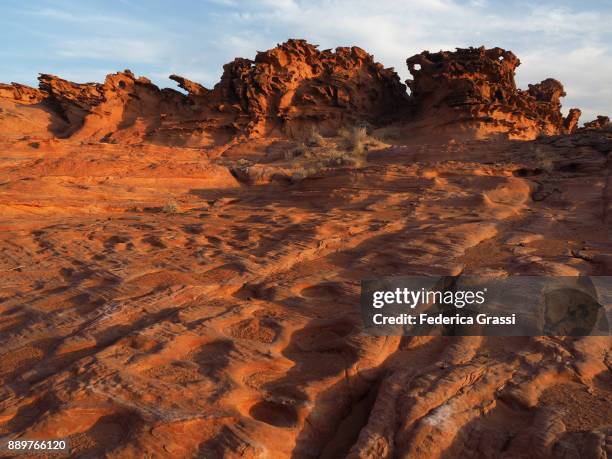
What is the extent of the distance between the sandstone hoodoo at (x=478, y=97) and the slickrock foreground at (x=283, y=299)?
6.46m

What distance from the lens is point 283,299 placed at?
3912 mm

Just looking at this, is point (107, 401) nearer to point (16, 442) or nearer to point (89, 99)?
point (16, 442)

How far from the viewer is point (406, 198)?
7691 millimetres

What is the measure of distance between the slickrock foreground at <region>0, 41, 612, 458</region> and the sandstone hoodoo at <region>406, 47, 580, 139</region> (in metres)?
6.46

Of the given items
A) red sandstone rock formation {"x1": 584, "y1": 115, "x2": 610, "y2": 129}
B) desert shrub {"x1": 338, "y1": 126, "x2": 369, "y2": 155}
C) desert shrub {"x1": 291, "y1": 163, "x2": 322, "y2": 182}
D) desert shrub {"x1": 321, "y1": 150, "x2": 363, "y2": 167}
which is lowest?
desert shrub {"x1": 291, "y1": 163, "x2": 322, "y2": 182}

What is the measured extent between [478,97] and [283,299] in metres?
16.6

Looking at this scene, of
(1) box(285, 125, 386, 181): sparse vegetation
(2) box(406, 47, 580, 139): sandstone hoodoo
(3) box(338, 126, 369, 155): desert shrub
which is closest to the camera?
(1) box(285, 125, 386, 181): sparse vegetation

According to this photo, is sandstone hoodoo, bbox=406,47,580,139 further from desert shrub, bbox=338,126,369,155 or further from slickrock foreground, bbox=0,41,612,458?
slickrock foreground, bbox=0,41,612,458

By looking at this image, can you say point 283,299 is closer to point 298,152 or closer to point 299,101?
point 298,152

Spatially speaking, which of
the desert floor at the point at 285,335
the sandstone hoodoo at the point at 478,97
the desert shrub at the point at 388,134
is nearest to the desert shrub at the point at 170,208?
the desert floor at the point at 285,335

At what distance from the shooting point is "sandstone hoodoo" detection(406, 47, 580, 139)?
1719 cm

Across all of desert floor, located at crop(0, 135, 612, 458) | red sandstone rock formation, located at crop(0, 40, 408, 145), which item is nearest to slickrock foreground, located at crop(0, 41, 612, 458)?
desert floor, located at crop(0, 135, 612, 458)

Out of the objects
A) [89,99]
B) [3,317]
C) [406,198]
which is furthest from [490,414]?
[89,99]

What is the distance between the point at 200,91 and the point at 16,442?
21987 mm
